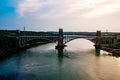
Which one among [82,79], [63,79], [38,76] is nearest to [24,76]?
[38,76]

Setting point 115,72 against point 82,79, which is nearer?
point 82,79

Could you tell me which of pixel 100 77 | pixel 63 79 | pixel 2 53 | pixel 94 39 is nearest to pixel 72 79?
pixel 63 79

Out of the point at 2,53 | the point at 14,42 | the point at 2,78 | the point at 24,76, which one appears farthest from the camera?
the point at 14,42

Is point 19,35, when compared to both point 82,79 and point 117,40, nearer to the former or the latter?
point 117,40

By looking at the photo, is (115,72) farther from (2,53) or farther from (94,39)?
(94,39)

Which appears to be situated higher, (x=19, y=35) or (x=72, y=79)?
(x=19, y=35)

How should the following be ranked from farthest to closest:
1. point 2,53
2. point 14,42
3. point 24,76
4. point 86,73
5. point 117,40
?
point 117,40, point 14,42, point 2,53, point 86,73, point 24,76

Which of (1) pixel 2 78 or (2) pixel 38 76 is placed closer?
(1) pixel 2 78

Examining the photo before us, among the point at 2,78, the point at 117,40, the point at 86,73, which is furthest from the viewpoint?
the point at 117,40

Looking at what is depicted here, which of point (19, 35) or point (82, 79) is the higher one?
point (19, 35)
